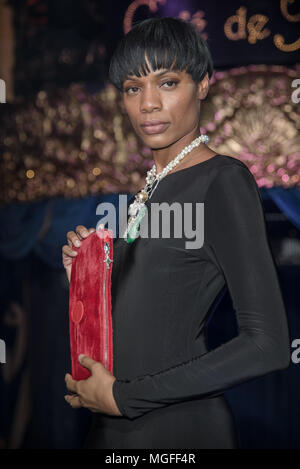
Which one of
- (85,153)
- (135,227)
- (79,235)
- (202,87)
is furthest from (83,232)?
(85,153)

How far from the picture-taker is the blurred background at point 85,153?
3.87 m

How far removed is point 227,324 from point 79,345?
12.8 ft

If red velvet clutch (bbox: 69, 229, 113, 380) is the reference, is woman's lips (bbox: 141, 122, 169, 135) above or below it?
above

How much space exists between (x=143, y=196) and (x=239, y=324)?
387 mm

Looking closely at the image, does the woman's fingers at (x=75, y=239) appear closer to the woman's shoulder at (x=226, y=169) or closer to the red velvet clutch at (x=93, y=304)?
the red velvet clutch at (x=93, y=304)

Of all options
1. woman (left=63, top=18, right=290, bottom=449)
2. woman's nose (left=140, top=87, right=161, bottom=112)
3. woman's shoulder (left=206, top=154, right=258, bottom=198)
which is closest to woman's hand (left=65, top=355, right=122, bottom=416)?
woman (left=63, top=18, right=290, bottom=449)

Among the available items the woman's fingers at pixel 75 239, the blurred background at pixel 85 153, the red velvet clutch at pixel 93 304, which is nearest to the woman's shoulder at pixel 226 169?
the red velvet clutch at pixel 93 304

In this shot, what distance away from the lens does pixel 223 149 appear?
403 cm

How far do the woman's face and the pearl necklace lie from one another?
33 millimetres

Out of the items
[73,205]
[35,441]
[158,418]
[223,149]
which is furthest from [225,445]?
[35,441]

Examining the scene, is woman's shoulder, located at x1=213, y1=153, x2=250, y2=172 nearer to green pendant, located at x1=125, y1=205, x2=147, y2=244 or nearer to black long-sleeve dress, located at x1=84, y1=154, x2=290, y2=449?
black long-sleeve dress, located at x1=84, y1=154, x2=290, y2=449

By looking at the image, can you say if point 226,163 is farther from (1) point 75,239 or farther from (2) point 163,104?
(1) point 75,239

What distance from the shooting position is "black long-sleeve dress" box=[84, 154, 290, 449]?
98cm

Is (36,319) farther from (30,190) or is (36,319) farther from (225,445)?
(225,445)
